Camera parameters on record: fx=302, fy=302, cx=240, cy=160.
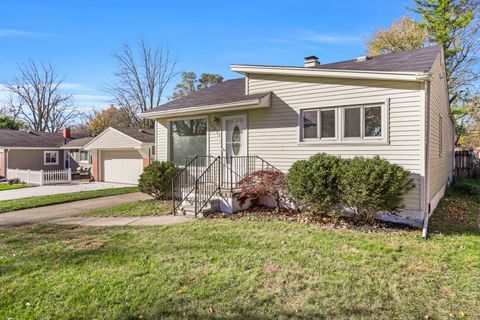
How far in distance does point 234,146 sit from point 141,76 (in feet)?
81.6

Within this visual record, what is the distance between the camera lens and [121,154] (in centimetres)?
1984

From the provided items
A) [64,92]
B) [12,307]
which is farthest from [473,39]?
[64,92]

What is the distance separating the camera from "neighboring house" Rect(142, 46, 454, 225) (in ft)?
22.2

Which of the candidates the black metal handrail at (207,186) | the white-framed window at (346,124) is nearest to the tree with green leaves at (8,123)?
the black metal handrail at (207,186)

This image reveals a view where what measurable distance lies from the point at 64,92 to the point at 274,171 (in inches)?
1719

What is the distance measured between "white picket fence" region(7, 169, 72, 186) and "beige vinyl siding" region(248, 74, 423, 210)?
54.7 feet

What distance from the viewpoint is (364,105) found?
746cm

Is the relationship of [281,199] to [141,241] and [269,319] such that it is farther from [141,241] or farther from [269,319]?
[269,319]

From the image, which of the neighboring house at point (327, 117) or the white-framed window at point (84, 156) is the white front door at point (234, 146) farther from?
the white-framed window at point (84, 156)

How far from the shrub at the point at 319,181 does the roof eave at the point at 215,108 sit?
2.43 metres

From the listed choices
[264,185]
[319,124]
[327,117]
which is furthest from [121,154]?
[327,117]

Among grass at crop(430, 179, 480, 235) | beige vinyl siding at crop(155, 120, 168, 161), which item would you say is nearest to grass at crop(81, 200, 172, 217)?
beige vinyl siding at crop(155, 120, 168, 161)

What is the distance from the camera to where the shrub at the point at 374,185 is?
6.28 meters

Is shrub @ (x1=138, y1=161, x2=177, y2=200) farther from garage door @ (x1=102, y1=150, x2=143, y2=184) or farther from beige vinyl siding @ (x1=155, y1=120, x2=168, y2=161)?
garage door @ (x1=102, y1=150, x2=143, y2=184)
